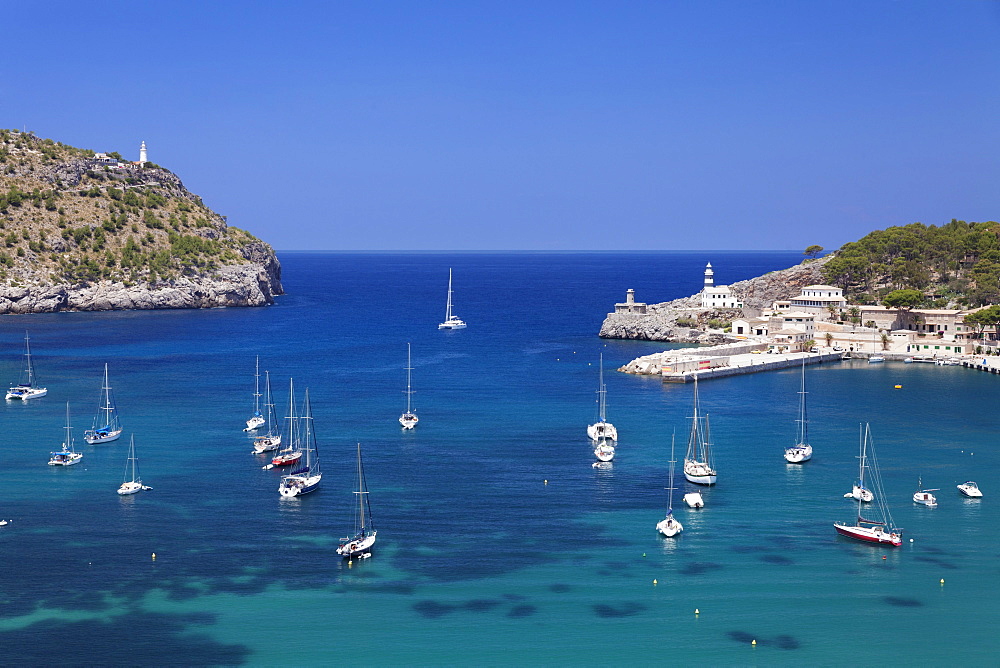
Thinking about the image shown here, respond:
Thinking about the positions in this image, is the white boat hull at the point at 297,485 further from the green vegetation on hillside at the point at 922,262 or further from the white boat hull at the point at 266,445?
the green vegetation on hillside at the point at 922,262

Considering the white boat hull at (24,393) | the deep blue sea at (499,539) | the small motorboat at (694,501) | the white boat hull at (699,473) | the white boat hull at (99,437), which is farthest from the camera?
the white boat hull at (24,393)

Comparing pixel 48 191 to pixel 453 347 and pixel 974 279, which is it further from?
pixel 974 279

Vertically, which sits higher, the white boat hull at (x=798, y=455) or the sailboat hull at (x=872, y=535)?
the white boat hull at (x=798, y=455)

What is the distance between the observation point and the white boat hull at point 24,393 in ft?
254

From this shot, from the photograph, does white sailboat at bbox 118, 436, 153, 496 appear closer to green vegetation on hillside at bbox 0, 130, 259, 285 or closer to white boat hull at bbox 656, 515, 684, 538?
white boat hull at bbox 656, 515, 684, 538

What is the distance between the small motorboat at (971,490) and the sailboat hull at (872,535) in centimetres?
815

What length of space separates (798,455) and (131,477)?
35.8 m

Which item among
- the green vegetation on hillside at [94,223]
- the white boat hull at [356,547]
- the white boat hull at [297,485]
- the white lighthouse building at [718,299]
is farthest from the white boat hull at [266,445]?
the green vegetation on hillside at [94,223]

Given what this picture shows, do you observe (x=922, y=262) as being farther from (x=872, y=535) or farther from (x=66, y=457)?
(x=66, y=457)

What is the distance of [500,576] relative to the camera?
1594 inches

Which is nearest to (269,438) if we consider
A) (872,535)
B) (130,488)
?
(130,488)

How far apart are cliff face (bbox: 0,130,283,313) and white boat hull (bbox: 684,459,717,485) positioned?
404 feet

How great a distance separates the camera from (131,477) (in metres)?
54.7

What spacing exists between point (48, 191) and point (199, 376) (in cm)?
10474
